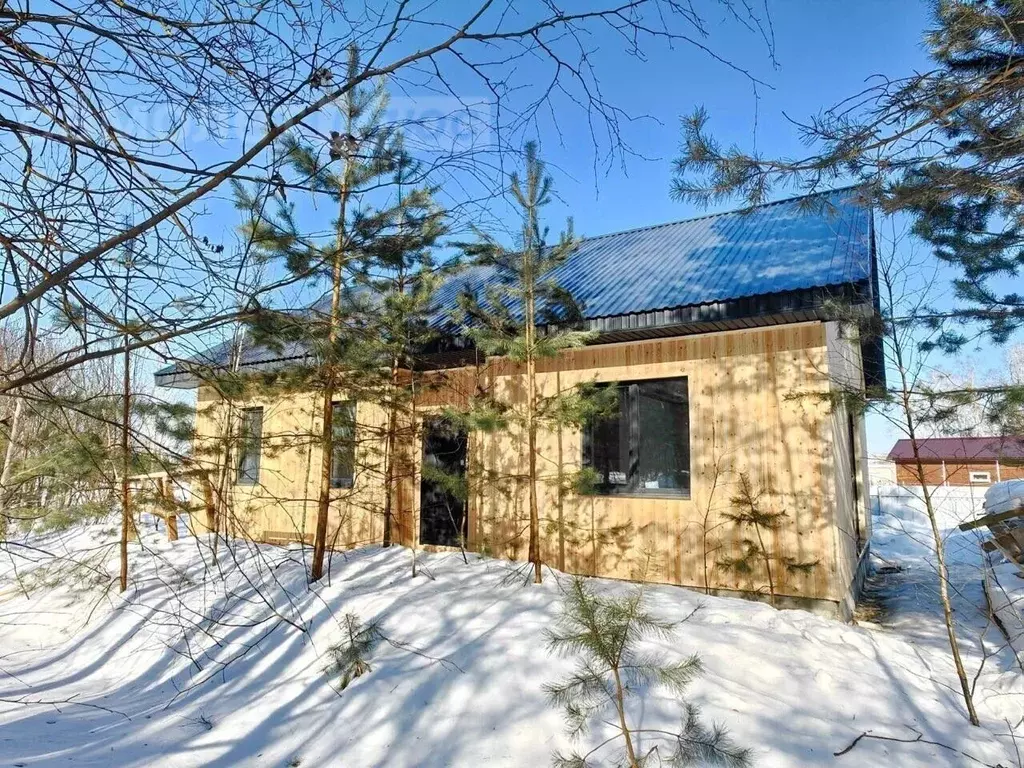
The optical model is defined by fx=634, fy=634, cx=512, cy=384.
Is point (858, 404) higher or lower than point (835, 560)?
higher

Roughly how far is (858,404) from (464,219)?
14.9 feet

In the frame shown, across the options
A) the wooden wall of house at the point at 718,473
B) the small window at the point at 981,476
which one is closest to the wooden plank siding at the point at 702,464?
the wooden wall of house at the point at 718,473

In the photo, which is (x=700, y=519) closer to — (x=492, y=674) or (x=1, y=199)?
(x=492, y=674)

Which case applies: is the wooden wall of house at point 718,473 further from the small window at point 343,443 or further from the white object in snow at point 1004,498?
the white object in snow at point 1004,498

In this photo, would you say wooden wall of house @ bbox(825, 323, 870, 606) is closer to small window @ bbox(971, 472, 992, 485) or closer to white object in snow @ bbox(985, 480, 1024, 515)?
white object in snow @ bbox(985, 480, 1024, 515)

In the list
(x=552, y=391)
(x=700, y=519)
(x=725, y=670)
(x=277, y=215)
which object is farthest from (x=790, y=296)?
(x=277, y=215)

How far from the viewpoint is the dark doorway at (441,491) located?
30.3ft

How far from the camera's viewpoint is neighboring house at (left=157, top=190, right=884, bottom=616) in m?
6.71

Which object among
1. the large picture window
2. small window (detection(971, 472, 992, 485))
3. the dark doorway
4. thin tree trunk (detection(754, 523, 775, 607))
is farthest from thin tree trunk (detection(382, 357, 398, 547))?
Result: small window (detection(971, 472, 992, 485))

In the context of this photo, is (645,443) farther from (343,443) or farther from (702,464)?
(343,443)

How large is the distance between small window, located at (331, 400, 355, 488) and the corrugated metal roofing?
936mm

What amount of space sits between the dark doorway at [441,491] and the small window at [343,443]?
1.18 m

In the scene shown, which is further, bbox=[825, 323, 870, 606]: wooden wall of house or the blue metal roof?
the blue metal roof

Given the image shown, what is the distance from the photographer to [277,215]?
562 cm
